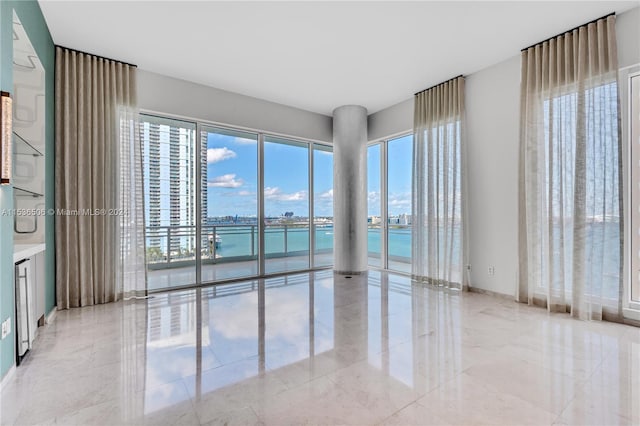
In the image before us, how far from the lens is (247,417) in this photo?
62.3 inches

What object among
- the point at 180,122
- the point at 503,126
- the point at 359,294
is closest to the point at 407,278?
the point at 359,294

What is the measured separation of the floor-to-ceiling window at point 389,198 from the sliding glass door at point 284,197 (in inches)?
53.1

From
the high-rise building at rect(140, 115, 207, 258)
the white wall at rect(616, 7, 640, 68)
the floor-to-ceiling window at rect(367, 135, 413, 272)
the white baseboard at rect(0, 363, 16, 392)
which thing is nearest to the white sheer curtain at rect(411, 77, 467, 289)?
the floor-to-ceiling window at rect(367, 135, 413, 272)

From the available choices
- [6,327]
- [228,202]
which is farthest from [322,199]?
[6,327]

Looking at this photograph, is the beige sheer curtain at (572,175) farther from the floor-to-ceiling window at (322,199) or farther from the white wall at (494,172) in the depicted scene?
the floor-to-ceiling window at (322,199)

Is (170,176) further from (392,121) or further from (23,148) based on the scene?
(392,121)

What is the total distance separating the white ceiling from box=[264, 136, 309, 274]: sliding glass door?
147 centimetres

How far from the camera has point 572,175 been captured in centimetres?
317

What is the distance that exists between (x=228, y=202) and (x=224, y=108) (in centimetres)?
157

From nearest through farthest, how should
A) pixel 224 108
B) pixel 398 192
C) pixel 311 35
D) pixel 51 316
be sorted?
pixel 51 316 < pixel 311 35 < pixel 224 108 < pixel 398 192

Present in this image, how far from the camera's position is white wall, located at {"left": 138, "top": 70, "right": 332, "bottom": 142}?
13.5ft

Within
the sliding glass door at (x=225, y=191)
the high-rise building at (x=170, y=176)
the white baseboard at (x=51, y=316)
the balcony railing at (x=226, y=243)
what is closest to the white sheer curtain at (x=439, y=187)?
the balcony railing at (x=226, y=243)

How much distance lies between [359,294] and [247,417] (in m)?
2.66

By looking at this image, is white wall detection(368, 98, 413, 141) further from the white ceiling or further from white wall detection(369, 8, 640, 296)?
white wall detection(369, 8, 640, 296)
